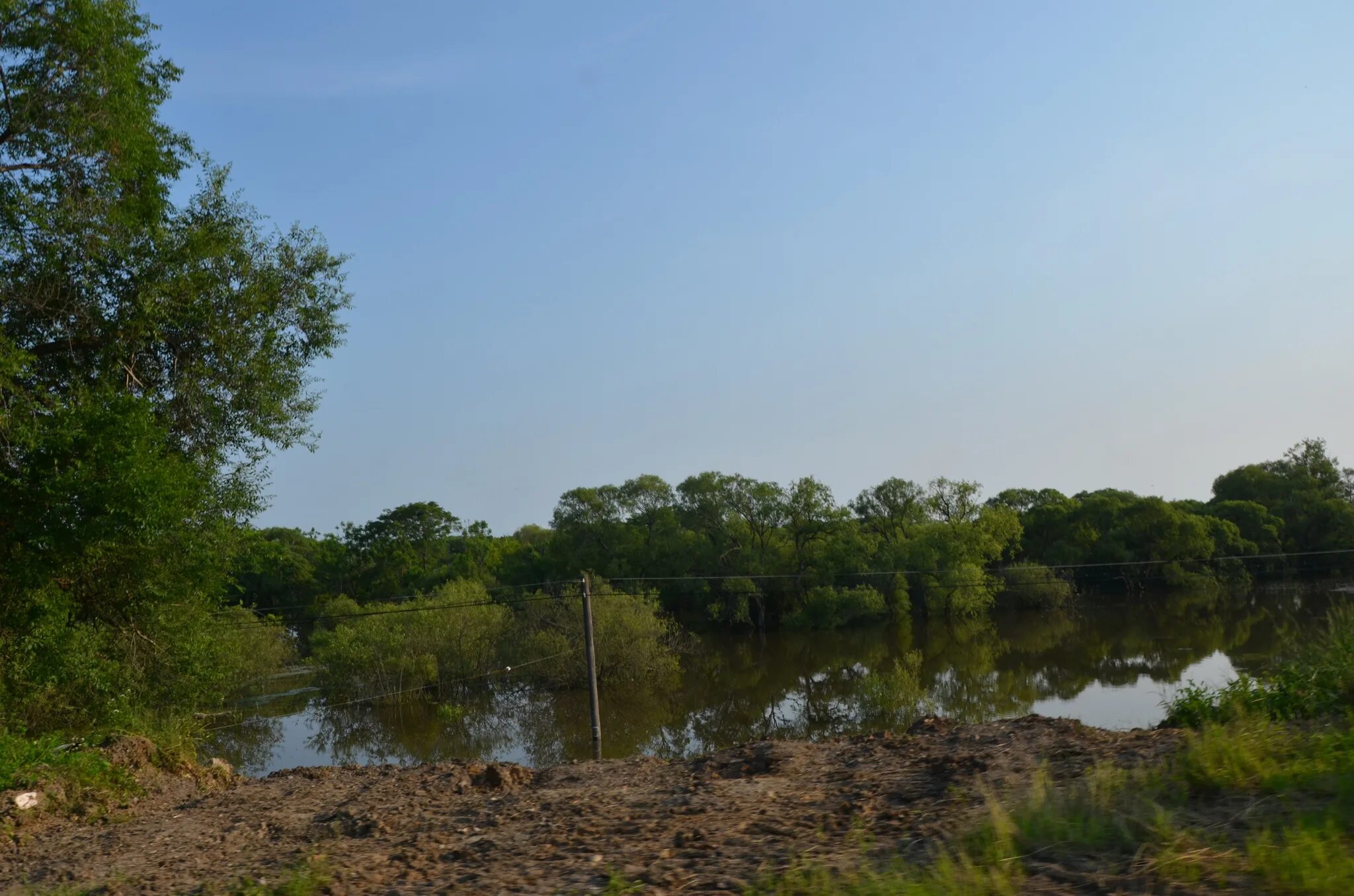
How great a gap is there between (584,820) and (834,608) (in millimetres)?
50784

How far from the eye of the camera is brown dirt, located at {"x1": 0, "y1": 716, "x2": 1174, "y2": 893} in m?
5.12

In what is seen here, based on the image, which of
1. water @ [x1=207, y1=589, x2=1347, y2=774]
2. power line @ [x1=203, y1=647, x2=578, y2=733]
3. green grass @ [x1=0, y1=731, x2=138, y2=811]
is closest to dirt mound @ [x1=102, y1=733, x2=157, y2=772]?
green grass @ [x1=0, y1=731, x2=138, y2=811]

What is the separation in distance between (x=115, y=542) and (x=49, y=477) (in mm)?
1384

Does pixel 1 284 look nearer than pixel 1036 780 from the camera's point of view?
No

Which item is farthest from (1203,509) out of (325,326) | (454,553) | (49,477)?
(49,477)

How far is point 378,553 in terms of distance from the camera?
67.1 metres

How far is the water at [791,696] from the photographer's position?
1090 inches

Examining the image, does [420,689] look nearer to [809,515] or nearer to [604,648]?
[604,648]

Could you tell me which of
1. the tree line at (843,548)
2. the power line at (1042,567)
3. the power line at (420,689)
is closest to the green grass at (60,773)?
the power line at (420,689)

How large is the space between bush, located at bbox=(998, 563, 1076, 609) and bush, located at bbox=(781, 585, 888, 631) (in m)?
8.00

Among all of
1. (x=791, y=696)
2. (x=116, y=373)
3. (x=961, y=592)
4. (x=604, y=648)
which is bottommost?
(x=791, y=696)

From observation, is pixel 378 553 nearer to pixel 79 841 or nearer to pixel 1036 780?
pixel 79 841

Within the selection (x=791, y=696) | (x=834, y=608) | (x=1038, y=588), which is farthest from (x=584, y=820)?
(x=1038, y=588)

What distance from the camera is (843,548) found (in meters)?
59.3
